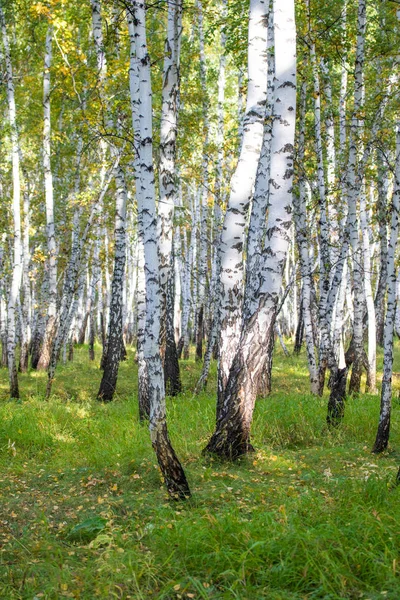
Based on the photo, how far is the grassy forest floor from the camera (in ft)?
12.9

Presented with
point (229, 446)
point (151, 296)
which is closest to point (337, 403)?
point (229, 446)

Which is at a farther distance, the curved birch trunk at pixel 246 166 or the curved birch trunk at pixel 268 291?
the curved birch trunk at pixel 246 166

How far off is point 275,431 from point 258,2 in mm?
6062

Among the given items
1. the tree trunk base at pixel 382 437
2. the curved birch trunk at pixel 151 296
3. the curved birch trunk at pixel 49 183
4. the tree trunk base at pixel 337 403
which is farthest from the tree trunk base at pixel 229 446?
the curved birch trunk at pixel 49 183

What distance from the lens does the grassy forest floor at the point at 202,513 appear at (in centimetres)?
394

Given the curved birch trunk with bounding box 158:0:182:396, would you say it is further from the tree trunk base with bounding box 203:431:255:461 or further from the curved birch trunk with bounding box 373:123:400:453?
the curved birch trunk with bounding box 373:123:400:453

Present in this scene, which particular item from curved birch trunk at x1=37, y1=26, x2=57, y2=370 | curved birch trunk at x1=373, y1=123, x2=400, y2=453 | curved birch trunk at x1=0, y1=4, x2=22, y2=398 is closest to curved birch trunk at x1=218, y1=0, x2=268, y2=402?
curved birch trunk at x1=373, y1=123, x2=400, y2=453

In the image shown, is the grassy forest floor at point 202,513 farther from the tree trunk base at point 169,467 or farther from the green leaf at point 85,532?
the tree trunk base at point 169,467

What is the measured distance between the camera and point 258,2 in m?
7.57

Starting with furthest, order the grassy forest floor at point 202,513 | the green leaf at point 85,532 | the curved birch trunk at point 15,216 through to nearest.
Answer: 1. the curved birch trunk at point 15,216
2. the green leaf at point 85,532
3. the grassy forest floor at point 202,513

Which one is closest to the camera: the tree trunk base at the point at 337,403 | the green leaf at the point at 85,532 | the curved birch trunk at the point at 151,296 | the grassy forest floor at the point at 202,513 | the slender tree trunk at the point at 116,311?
the grassy forest floor at the point at 202,513

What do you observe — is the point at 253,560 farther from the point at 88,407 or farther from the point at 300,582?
the point at 88,407

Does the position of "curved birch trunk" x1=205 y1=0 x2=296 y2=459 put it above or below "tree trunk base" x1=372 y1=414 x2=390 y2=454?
above

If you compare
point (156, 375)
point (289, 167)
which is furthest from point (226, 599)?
point (289, 167)
